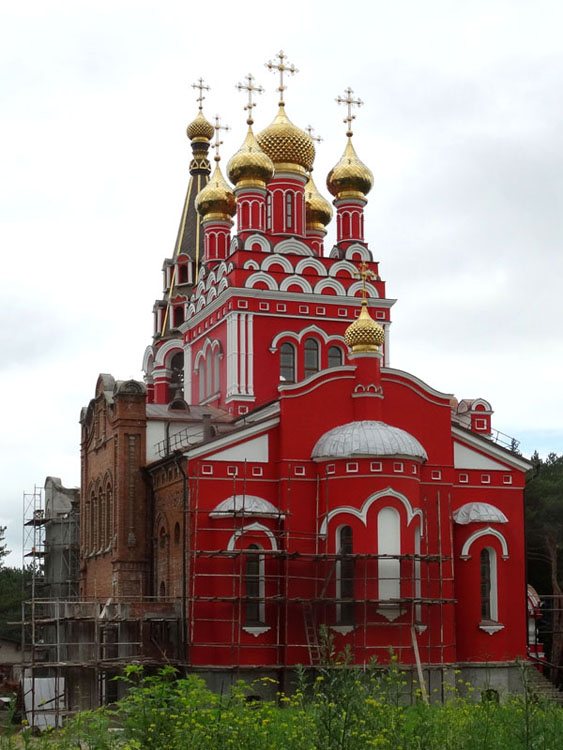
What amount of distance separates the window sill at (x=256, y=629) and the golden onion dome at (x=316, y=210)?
12.9 m

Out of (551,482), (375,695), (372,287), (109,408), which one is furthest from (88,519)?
(375,695)

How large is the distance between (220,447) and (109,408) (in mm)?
4901

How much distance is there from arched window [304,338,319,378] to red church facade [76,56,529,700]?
0.04m

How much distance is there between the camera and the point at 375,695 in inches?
492

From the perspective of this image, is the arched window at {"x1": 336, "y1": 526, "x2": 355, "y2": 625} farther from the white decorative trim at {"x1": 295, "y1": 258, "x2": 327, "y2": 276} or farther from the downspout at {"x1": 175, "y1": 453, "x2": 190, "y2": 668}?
the white decorative trim at {"x1": 295, "y1": 258, "x2": 327, "y2": 276}

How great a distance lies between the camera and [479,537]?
26.2 meters

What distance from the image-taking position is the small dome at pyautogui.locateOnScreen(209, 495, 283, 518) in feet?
80.3

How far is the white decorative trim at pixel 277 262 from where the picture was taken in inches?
1194

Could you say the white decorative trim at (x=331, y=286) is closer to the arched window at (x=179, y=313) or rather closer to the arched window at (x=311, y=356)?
the arched window at (x=311, y=356)

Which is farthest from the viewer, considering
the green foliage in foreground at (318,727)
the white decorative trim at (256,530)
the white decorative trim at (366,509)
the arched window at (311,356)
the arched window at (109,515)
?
the arched window at (311,356)

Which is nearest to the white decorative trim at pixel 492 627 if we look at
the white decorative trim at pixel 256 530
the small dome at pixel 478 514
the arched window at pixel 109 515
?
the small dome at pixel 478 514

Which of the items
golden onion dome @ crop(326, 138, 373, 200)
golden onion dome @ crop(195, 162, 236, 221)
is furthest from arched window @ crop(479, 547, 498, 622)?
golden onion dome @ crop(195, 162, 236, 221)

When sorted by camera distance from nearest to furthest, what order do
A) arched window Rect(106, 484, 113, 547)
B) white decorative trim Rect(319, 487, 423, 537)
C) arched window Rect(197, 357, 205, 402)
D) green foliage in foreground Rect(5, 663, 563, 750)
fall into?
green foliage in foreground Rect(5, 663, 563, 750) → white decorative trim Rect(319, 487, 423, 537) → arched window Rect(106, 484, 113, 547) → arched window Rect(197, 357, 205, 402)

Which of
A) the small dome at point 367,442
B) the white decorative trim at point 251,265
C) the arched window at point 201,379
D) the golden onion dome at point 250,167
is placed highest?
the golden onion dome at point 250,167
